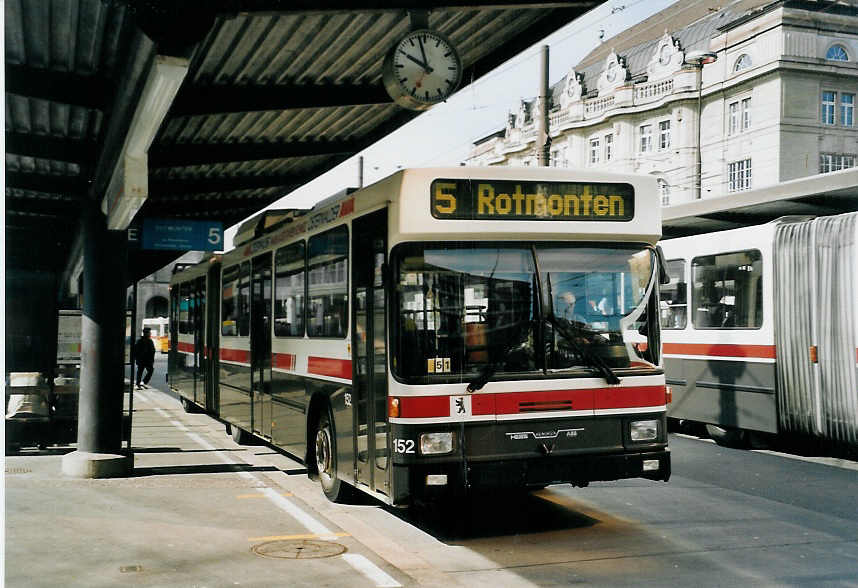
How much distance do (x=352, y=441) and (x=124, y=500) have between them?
92.5 inches

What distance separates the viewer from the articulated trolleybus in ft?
25.4

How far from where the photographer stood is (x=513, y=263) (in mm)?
7945

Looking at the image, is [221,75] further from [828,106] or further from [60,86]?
[828,106]

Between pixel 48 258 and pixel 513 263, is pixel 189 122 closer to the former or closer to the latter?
pixel 513 263

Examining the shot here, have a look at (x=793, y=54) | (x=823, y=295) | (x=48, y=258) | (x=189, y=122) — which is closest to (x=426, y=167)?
(x=189, y=122)

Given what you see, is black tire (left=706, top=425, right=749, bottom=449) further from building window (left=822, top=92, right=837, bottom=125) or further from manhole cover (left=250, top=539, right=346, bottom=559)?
building window (left=822, top=92, right=837, bottom=125)

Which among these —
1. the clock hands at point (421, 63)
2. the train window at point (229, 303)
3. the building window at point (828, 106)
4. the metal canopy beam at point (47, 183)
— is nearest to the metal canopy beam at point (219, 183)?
the train window at point (229, 303)

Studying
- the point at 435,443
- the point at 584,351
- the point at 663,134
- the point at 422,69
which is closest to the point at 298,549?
the point at 435,443

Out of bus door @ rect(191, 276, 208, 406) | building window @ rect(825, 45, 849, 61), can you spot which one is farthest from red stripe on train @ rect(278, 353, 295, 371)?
building window @ rect(825, 45, 849, 61)

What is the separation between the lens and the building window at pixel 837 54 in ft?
186

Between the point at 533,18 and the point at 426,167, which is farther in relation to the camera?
the point at 533,18

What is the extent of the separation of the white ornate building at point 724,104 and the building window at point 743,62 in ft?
0.25

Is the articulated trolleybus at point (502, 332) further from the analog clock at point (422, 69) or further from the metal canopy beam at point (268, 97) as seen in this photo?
the metal canopy beam at point (268, 97)

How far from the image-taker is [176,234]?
19.0 meters
